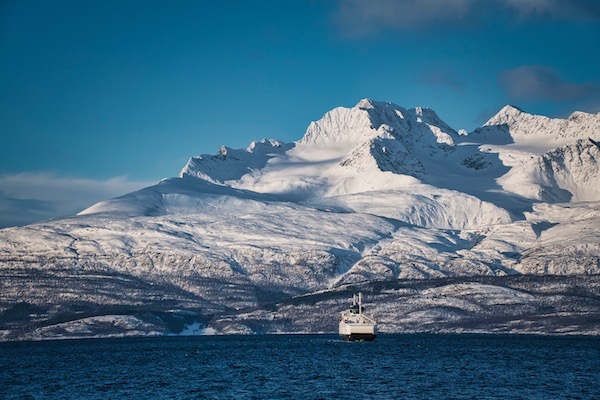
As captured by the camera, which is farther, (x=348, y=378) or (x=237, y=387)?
(x=348, y=378)

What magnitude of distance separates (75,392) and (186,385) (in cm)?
2204

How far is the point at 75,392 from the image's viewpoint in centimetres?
17500

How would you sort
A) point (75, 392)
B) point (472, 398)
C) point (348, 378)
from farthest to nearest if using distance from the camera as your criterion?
1. point (348, 378)
2. point (75, 392)
3. point (472, 398)

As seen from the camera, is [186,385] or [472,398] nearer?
[472,398]

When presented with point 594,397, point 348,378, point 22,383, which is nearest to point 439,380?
point 348,378

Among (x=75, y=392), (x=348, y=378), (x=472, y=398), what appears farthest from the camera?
(x=348, y=378)

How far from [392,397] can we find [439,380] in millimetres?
30597

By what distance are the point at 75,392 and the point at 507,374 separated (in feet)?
299

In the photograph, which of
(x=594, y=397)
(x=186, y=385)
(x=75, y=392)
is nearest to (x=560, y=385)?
(x=594, y=397)

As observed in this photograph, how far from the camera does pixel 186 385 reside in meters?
184

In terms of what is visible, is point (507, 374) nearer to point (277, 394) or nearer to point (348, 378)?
point (348, 378)

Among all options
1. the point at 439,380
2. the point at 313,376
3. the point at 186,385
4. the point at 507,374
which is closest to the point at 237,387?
the point at 186,385

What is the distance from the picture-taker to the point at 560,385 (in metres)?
176

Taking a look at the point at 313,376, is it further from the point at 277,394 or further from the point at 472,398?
the point at 472,398
